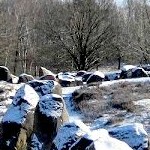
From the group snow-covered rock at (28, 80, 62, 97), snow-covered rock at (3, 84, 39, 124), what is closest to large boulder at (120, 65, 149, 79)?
snow-covered rock at (28, 80, 62, 97)

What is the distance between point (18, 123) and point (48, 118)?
33.2 inches

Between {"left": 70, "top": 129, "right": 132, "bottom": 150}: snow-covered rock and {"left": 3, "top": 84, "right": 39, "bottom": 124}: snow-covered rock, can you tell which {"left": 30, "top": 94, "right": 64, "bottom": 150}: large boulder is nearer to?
{"left": 3, "top": 84, "right": 39, "bottom": 124}: snow-covered rock

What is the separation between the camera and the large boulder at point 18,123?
12680mm

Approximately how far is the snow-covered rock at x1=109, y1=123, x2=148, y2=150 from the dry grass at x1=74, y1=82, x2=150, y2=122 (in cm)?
552

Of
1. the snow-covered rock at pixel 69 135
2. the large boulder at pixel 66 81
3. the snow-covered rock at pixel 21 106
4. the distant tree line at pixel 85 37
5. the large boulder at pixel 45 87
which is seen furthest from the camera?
the distant tree line at pixel 85 37

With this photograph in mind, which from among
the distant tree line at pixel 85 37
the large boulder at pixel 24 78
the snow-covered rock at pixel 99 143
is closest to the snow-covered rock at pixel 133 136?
the snow-covered rock at pixel 99 143

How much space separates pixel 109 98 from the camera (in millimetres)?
18578

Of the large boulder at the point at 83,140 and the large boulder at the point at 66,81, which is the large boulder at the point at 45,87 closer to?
the large boulder at the point at 66,81

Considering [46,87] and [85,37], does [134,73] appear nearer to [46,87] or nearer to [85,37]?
[46,87]

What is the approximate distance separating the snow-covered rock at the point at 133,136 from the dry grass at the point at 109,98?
5.52 m

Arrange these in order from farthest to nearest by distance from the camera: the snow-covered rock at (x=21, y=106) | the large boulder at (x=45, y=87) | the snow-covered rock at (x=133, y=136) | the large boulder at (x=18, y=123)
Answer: the large boulder at (x=45, y=87) → the snow-covered rock at (x=21, y=106) → the large boulder at (x=18, y=123) → the snow-covered rock at (x=133, y=136)

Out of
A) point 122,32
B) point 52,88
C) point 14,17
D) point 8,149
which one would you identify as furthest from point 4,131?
point 14,17

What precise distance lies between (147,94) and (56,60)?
27499 mm

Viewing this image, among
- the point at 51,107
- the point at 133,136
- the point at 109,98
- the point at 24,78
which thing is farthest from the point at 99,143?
the point at 24,78
